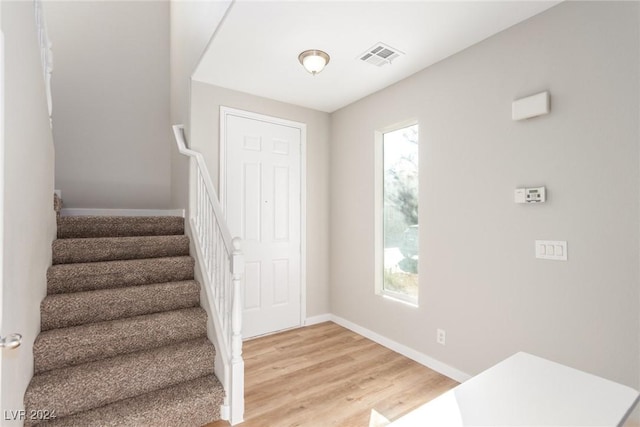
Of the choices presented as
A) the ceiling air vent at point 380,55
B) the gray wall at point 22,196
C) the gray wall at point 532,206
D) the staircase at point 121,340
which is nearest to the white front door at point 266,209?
the staircase at point 121,340

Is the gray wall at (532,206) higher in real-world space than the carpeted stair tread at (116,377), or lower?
higher

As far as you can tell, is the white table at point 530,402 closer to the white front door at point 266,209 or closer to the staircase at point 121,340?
the staircase at point 121,340

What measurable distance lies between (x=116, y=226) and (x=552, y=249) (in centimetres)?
353

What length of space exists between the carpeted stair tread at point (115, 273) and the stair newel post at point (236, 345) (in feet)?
2.87

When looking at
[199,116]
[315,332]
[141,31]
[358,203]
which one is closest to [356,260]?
[358,203]

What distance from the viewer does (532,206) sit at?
2.06 meters

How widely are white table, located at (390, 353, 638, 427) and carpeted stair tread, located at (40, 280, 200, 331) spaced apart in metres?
2.12

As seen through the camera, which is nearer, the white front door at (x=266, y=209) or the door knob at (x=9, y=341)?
the door knob at (x=9, y=341)

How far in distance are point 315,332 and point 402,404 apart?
58.4 inches

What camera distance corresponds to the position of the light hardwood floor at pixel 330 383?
2057 millimetres

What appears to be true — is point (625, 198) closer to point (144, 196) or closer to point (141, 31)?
point (144, 196)

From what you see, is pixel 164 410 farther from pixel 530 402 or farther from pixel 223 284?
pixel 530 402

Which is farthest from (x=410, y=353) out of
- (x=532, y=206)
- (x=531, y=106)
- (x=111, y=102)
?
(x=111, y=102)

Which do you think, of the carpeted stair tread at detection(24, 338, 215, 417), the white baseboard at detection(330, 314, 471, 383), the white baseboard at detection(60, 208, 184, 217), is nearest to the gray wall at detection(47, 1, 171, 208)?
the white baseboard at detection(60, 208, 184, 217)
